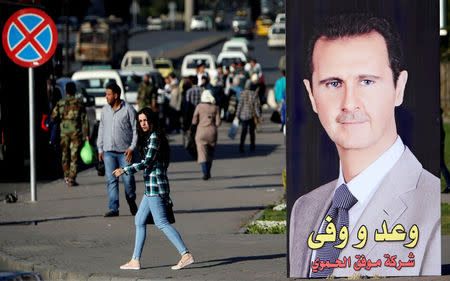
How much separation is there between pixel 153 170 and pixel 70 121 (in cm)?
796

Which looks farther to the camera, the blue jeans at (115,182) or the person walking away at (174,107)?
the person walking away at (174,107)

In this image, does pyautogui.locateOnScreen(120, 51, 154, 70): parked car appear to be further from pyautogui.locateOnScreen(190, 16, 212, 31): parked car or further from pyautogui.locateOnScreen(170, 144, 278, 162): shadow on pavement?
pyautogui.locateOnScreen(190, 16, 212, 31): parked car

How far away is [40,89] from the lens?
21.7 meters

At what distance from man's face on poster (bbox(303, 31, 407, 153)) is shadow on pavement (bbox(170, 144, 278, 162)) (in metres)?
14.5

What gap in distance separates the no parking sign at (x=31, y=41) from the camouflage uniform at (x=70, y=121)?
2117 mm

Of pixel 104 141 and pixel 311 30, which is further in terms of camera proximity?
pixel 104 141

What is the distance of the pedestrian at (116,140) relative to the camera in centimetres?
1499

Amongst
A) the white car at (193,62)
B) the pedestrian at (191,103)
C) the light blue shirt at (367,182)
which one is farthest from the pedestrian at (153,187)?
the white car at (193,62)

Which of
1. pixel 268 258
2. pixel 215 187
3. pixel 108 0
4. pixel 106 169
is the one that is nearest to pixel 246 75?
pixel 215 187

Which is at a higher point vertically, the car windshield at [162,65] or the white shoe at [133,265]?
the car windshield at [162,65]

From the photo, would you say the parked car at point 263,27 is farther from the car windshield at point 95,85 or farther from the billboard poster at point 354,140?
the billboard poster at point 354,140

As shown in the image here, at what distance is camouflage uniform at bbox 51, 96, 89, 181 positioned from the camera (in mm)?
18469

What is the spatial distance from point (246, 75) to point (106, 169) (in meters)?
19.2

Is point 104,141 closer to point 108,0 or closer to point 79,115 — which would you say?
point 79,115
